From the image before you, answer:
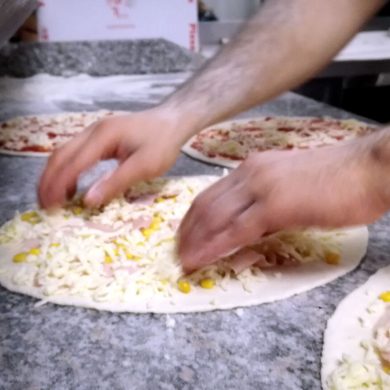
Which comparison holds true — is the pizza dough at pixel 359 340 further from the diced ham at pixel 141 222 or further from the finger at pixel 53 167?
the finger at pixel 53 167

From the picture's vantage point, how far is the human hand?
83 cm

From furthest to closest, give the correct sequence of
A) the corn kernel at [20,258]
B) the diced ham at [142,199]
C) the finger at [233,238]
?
the diced ham at [142,199]
the corn kernel at [20,258]
the finger at [233,238]

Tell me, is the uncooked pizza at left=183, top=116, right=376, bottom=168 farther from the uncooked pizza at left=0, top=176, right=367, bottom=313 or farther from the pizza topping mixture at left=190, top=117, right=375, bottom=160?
the uncooked pizza at left=0, top=176, right=367, bottom=313

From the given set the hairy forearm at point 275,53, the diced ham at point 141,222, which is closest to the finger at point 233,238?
the diced ham at point 141,222

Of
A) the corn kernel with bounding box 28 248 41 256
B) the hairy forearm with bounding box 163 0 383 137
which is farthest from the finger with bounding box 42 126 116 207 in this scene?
the hairy forearm with bounding box 163 0 383 137

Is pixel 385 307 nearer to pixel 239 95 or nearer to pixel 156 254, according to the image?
pixel 156 254

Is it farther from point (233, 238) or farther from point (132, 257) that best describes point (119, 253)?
point (233, 238)

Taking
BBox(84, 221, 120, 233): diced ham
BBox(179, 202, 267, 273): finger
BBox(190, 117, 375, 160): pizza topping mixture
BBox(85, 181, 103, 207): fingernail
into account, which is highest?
BBox(179, 202, 267, 273): finger

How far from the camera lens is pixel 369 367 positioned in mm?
772

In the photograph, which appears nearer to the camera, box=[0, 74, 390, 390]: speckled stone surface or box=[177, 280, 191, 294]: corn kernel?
box=[0, 74, 390, 390]: speckled stone surface

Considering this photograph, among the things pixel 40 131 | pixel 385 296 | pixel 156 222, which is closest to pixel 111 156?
pixel 156 222

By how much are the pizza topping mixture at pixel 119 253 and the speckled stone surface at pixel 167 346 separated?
0.17 feet

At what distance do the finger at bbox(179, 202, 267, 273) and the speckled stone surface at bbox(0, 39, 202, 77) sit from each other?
7.30ft

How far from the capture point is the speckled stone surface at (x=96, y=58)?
2906 mm
